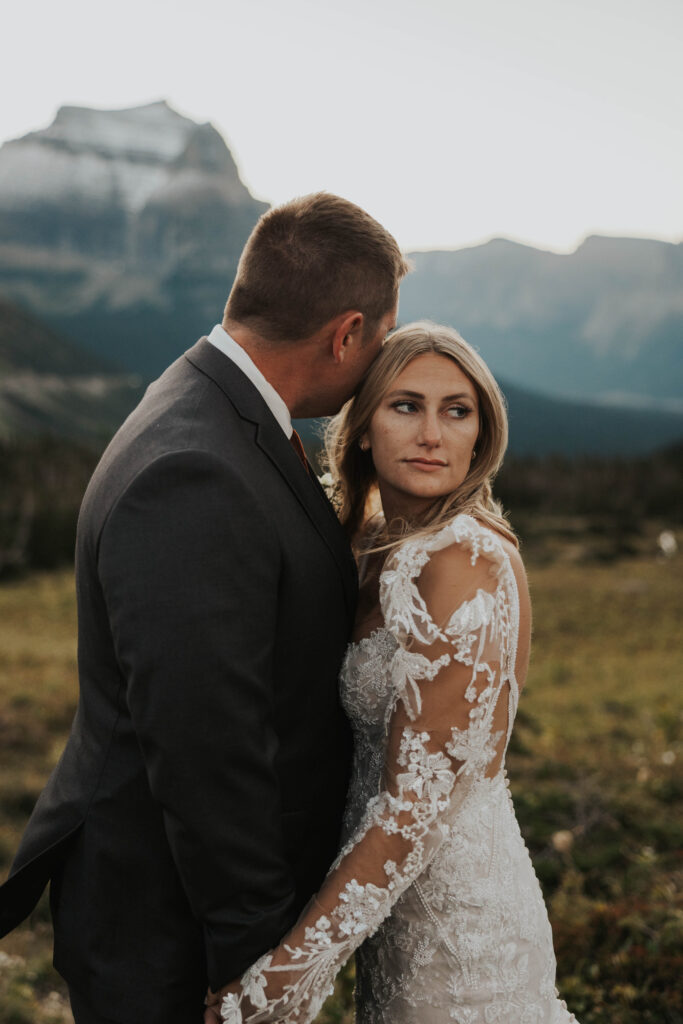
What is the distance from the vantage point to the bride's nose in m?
2.51

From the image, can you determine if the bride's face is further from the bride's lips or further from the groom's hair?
the groom's hair

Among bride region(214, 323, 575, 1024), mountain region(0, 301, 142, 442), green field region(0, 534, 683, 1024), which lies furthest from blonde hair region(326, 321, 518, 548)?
mountain region(0, 301, 142, 442)

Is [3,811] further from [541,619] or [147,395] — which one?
[541,619]

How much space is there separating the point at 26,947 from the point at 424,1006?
340cm

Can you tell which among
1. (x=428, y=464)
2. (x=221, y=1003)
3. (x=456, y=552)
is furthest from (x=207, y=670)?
(x=428, y=464)

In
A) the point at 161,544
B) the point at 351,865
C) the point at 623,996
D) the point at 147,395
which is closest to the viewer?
the point at 161,544

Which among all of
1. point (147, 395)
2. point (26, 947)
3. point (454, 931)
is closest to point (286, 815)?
point (454, 931)

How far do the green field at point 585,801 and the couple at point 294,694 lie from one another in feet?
5.33

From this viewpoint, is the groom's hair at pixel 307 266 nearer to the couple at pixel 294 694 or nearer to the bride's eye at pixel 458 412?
the couple at pixel 294 694

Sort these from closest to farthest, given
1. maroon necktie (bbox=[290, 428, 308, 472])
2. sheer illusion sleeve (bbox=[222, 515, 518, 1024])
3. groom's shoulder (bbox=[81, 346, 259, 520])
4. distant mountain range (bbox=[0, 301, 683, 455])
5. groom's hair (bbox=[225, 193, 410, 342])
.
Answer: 1. groom's shoulder (bbox=[81, 346, 259, 520])
2. sheer illusion sleeve (bbox=[222, 515, 518, 1024])
3. groom's hair (bbox=[225, 193, 410, 342])
4. maroon necktie (bbox=[290, 428, 308, 472])
5. distant mountain range (bbox=[0, 301, 683, 455])

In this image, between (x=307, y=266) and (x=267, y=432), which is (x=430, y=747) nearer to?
(x=267, y=432)

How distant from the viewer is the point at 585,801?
7.36 meters

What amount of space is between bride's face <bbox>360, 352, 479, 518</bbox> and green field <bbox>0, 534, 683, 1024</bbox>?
8.86 feet

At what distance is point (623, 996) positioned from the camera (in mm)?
3777
